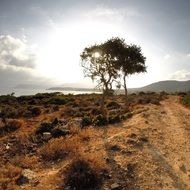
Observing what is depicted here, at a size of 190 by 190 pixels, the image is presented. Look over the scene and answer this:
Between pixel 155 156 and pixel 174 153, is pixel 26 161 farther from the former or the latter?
pixel 174 153

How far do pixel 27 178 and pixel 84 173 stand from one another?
8.71 ft

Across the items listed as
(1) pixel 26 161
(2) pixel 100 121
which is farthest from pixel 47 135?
(2) pixel 100 121

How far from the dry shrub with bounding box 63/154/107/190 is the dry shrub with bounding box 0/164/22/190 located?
2.15m

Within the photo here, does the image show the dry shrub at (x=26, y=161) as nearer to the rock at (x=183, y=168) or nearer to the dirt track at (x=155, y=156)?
the dirt track at (x=155, y=156)

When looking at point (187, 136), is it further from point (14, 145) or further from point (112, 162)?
point (14, 145)

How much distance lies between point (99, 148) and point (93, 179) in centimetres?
440

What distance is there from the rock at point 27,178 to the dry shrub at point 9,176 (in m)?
0.19

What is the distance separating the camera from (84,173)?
11.0m

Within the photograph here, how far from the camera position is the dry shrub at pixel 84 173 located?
10.7 metres

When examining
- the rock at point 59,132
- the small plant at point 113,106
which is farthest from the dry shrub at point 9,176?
the small plant at point 113,106

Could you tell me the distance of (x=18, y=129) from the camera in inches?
953

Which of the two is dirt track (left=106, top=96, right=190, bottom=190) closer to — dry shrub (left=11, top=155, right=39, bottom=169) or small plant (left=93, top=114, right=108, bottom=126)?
small plant (left=93, top=114, right=108, bottom=126)

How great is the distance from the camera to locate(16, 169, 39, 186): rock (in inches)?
460

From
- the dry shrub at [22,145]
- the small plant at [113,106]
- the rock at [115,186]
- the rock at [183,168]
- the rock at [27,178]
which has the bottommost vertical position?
the rock at [183,168]
